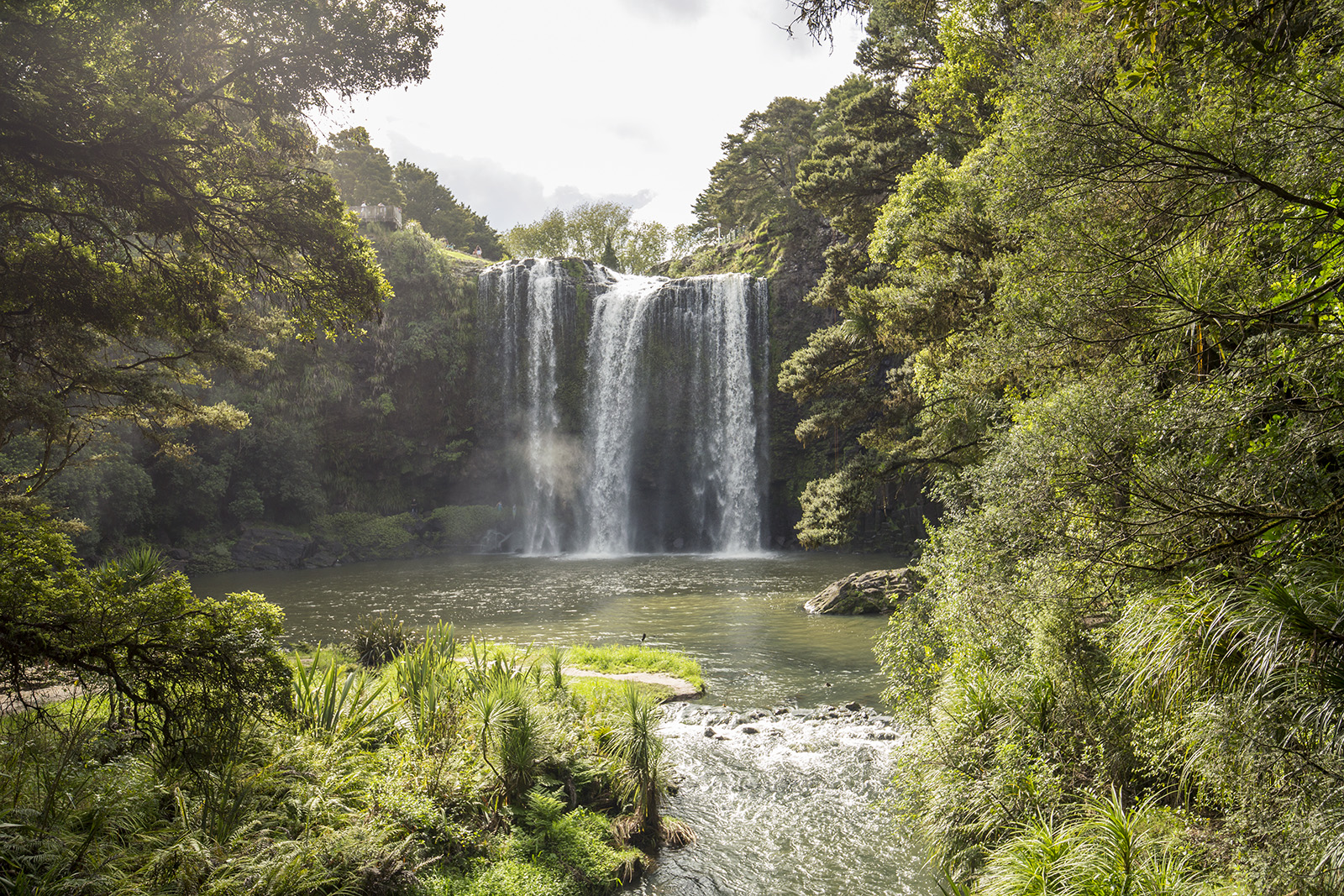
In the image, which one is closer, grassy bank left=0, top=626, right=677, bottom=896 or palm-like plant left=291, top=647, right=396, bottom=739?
grassy bank left=0, top=626, right=677, bottom=896

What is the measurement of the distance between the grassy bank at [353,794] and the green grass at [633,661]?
14.4ft

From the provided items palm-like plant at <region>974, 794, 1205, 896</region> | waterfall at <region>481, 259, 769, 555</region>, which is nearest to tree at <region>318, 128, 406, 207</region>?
waterfall at <region>481, 259, 769, 555</region>

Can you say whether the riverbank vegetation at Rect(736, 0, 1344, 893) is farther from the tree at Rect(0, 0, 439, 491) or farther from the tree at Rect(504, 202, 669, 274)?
the tree at Rect(504, 202, 669, 274)

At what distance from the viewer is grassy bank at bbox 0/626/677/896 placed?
13.9 feet

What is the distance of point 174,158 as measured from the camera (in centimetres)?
714

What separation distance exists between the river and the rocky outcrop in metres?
0.79

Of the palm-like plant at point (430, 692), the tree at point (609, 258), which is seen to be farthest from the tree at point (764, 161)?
the palm-like plant at point (430, 692)

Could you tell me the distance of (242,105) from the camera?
7.35 meters

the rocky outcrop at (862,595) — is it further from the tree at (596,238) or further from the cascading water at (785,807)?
the tree at (596,238)

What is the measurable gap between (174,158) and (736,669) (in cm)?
1156

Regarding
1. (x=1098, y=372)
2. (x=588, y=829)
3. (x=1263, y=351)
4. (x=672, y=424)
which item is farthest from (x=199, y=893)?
(x=672, y=424)

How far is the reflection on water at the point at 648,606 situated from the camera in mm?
13148

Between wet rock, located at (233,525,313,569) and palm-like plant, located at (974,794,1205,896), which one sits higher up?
palm-like plant, located at (974,794,1205,896)

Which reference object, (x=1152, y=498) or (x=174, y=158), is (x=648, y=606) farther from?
(x=1152, y=498)
